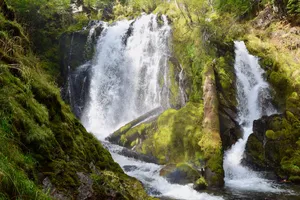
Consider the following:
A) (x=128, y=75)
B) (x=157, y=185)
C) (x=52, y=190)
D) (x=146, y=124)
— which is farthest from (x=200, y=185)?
(x=128, y=75)

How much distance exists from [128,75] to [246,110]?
10.6 metres

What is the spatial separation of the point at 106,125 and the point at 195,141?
961 cm

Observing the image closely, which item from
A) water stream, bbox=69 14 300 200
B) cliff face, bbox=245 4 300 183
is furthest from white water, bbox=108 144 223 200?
cliff face, bbox=245 4 300 183

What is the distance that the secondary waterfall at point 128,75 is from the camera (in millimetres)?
22547

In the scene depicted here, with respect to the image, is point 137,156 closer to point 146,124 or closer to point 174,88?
point 146,124

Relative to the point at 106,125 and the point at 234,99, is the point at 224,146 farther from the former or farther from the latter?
the point at 106,125

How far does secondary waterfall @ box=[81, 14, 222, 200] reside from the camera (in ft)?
74.0

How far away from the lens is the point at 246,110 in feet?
61.1

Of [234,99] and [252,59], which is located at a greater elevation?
[252,59]

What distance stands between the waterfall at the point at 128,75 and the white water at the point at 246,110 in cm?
563

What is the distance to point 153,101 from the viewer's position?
22.3m

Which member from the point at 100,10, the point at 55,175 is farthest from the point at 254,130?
the point at 100,10

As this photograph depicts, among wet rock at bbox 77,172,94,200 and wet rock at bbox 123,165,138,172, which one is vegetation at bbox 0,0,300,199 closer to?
wet rock at bbox 77,172,94,200

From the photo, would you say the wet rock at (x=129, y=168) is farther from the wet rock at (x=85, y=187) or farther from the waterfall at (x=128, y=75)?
the wet rock at (x=85, y=187)
